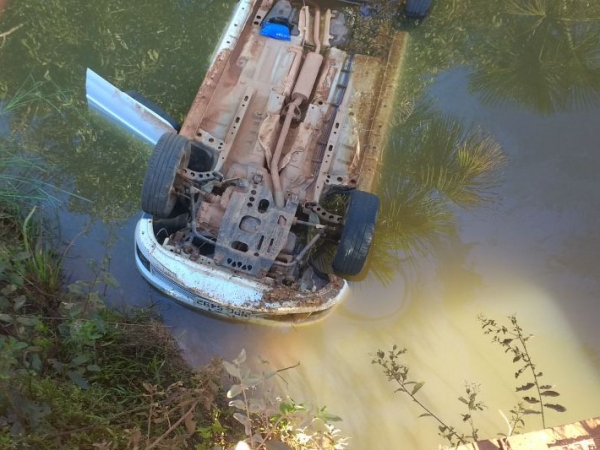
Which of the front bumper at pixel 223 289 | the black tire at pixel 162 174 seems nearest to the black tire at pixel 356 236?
the front bumper at pixel 223 289

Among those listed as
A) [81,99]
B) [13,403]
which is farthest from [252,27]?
[13,403]

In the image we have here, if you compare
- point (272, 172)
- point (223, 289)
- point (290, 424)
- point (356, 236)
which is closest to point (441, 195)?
point (356, 236)

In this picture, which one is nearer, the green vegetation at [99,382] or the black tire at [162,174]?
the green vegetation at [99,382]

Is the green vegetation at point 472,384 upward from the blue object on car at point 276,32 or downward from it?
downward

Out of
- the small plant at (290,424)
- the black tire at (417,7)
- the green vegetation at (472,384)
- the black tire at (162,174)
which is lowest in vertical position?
the small plant at (290,424)

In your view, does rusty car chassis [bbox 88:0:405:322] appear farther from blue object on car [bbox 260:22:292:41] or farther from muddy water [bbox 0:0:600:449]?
muddy water [bbox 0:0:600:449]

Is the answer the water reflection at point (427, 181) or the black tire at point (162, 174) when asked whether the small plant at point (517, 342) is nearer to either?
the water reflection at point (427, 181)

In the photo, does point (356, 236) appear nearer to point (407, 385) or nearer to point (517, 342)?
point (407, 385)

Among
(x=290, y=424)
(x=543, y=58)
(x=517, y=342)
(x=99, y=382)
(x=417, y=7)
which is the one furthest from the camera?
(x=543, y=58)
